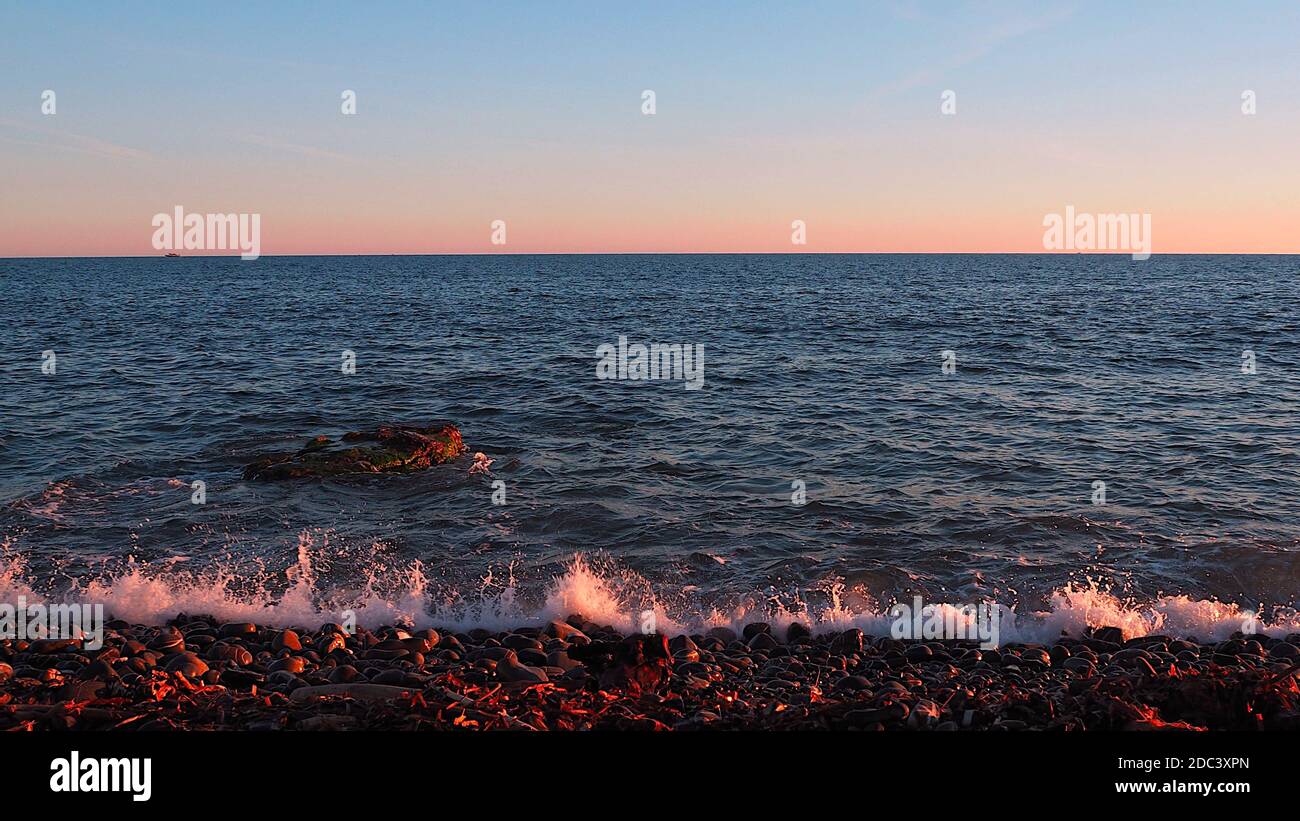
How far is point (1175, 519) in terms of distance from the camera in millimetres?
15078

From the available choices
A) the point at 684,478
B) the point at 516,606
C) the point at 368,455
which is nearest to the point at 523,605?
the point at 516,606

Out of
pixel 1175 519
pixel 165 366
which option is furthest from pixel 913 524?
pixel 165 366

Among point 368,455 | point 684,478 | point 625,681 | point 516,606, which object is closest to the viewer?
point 625,681

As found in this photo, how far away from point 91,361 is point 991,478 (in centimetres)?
3389

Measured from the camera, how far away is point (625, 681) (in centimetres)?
820

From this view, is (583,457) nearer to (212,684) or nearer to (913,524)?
(913,524)

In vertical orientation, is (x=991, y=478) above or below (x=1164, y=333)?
below

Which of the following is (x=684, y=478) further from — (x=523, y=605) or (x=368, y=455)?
(x=368, y=455)

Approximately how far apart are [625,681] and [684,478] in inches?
399

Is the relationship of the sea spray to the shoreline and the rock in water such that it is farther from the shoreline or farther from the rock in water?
the rock in water

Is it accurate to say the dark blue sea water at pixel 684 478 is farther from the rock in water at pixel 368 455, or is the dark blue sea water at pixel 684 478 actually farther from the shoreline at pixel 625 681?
the shoreline at pixel 625 681

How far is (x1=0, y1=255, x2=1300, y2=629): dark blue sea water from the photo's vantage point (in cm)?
1286

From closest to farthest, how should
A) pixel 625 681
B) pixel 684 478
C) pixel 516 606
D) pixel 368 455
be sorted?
pixel 625 681
pixel 516 606
pixel 684 478
pixel 368 455
